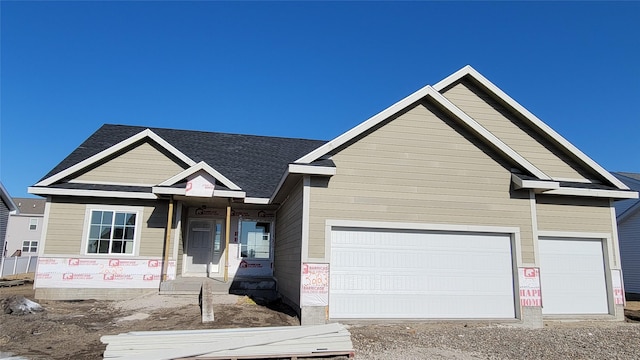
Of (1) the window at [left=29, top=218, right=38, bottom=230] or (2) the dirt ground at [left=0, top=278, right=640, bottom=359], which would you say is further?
(1) the window at [left=29, top=218, right=38, bottom=230]

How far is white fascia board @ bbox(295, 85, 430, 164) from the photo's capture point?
9.55 meters

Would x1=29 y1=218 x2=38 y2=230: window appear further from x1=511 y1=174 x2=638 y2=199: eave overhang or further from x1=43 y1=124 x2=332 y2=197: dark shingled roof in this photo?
x1=511 y1=174 x2=638 y2=199: eave overhang

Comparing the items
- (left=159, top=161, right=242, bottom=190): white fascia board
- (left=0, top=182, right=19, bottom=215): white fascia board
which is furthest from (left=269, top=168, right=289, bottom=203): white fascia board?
(left=0, top=182, right=19, bottom=215): white fascia board

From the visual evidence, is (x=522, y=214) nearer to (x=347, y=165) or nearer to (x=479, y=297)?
(x=479, y=297)

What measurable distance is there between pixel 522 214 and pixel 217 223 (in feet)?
33.4

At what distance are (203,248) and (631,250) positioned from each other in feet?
67.4

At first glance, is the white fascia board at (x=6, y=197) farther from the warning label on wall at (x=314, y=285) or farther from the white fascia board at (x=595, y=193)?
the white fascia board at (x=595, y=193)

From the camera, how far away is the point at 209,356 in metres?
6.31

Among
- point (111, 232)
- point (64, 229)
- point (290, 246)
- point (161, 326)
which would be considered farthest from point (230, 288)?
point (64, 229)

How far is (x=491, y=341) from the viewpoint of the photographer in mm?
8141

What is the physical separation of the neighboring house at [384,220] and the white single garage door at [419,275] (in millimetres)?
32

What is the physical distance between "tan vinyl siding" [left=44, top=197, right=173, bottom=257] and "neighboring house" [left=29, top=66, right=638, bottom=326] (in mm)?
41

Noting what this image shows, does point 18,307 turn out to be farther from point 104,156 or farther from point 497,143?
point 497,143

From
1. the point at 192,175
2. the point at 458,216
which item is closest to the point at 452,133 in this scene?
the point at 458,216
